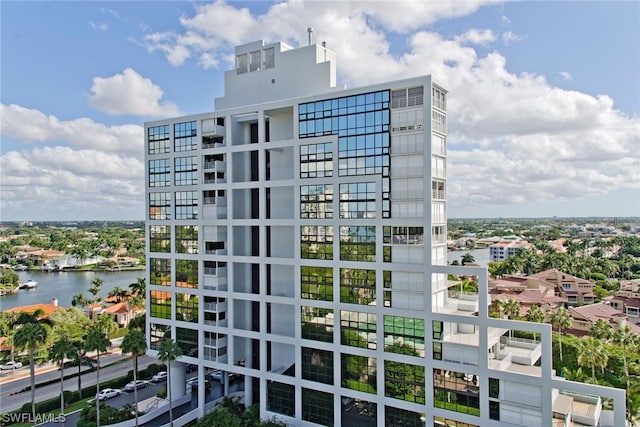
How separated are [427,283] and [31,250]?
182229mm

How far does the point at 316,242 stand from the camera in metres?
32.5

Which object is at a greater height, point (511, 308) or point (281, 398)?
point (511, 308)

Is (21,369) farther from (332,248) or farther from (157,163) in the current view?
(332,248)

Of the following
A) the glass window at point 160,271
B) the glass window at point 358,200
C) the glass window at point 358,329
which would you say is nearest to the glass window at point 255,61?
the glass window at point 358,200

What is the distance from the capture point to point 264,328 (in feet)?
115

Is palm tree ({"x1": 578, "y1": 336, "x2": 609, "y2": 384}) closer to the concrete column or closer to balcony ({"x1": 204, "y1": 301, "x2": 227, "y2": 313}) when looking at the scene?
balcony ({"x1": 204, "y1": 301, "x2": 227, "y2": 313})

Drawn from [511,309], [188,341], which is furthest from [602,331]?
[188,341]

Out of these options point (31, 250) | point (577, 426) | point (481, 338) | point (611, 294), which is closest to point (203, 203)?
point (481, 338)

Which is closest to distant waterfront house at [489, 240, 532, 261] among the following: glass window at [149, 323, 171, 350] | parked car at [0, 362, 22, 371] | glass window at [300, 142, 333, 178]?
glass window at [149, 323, 171, 350]

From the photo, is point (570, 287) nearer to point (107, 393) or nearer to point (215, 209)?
point (215, 209)

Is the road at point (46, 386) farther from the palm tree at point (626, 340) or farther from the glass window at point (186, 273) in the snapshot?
the palm tree at point (626, 340)

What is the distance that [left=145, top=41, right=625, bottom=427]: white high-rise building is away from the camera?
27125 millimetres

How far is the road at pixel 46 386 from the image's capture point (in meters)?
44.2

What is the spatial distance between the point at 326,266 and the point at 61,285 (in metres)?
122
